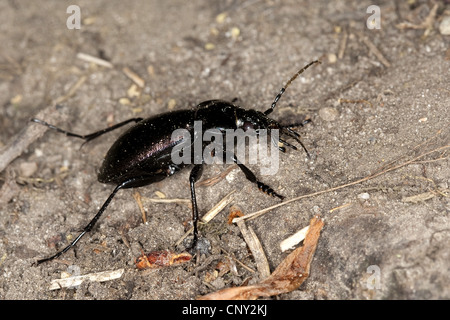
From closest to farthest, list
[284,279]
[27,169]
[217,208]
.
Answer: [284,279], [217,208], [27,169]

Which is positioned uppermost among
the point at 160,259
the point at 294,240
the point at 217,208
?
the point at 217,208

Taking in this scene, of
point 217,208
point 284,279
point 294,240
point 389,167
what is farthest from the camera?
point 217,208

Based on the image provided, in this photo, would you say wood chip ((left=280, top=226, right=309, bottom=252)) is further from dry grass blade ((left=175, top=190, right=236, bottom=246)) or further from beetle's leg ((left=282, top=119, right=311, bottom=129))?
beetle's leg ((left=282, top=119, right=311, bottom=129))

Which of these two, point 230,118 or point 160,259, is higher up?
point 230,118

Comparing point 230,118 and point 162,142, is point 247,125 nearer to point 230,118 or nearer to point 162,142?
point 230,118

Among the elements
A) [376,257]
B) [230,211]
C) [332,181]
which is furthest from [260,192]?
[376,257]

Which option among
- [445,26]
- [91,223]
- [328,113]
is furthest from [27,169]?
[445,26]

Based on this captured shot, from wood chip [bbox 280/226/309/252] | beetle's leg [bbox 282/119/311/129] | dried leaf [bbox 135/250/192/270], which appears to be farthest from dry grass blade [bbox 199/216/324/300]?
beetle's leg [bbox 282/119/311/129]
